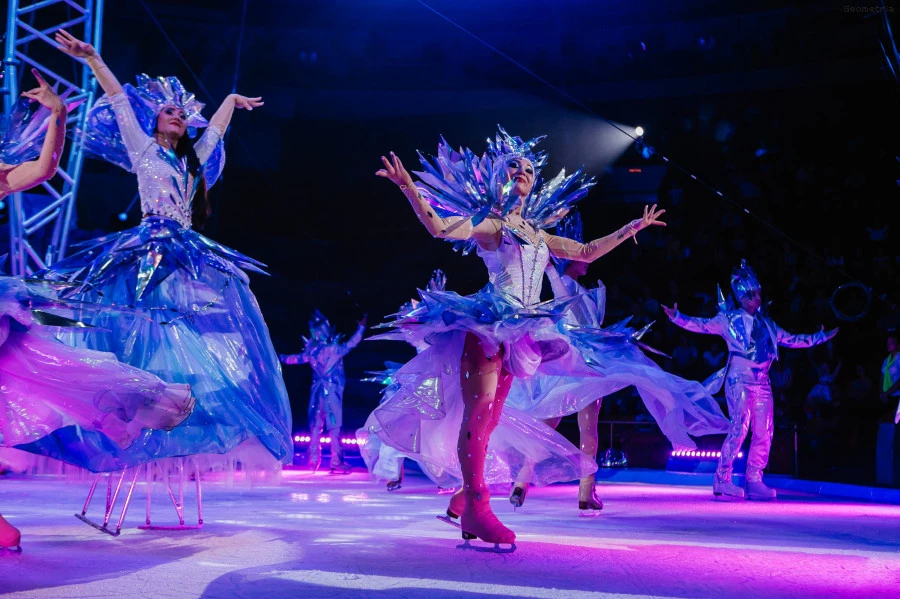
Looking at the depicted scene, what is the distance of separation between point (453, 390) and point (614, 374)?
1.81 m

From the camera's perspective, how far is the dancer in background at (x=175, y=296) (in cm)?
360

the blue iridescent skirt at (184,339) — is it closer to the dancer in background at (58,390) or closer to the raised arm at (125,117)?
the dancer in background at (58,390)

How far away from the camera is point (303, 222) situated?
17688 millimetres

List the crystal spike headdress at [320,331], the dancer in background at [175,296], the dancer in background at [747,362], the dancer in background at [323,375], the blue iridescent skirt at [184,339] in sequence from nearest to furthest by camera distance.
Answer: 1. the blue iridescent skirt at [184,339]
2. the dancer in background at [175,296]
3. the dancer in background at [747,362]
4. the dancer in background at [323,375]
5. the crystal spike headdress at [320,331]

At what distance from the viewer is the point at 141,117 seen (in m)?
4.54

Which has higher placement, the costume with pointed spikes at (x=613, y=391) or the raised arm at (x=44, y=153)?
the raised arm at (x=44, y=153)

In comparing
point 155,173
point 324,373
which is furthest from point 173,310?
point 324,373

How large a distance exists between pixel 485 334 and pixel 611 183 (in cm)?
1373

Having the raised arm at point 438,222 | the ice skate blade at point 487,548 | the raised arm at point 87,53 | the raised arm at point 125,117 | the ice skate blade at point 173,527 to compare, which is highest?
the raised arm at point 87,53

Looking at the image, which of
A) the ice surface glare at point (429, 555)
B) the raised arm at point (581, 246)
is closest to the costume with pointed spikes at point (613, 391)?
the ice surface glare at point (429, 555)

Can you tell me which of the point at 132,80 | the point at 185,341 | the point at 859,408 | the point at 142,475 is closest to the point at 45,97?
the point at 185,341

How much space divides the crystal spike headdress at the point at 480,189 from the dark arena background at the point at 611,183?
1.72 meters

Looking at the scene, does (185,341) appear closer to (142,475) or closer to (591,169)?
(142,475)

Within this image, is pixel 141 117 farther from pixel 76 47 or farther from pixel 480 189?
pixel 480 189
